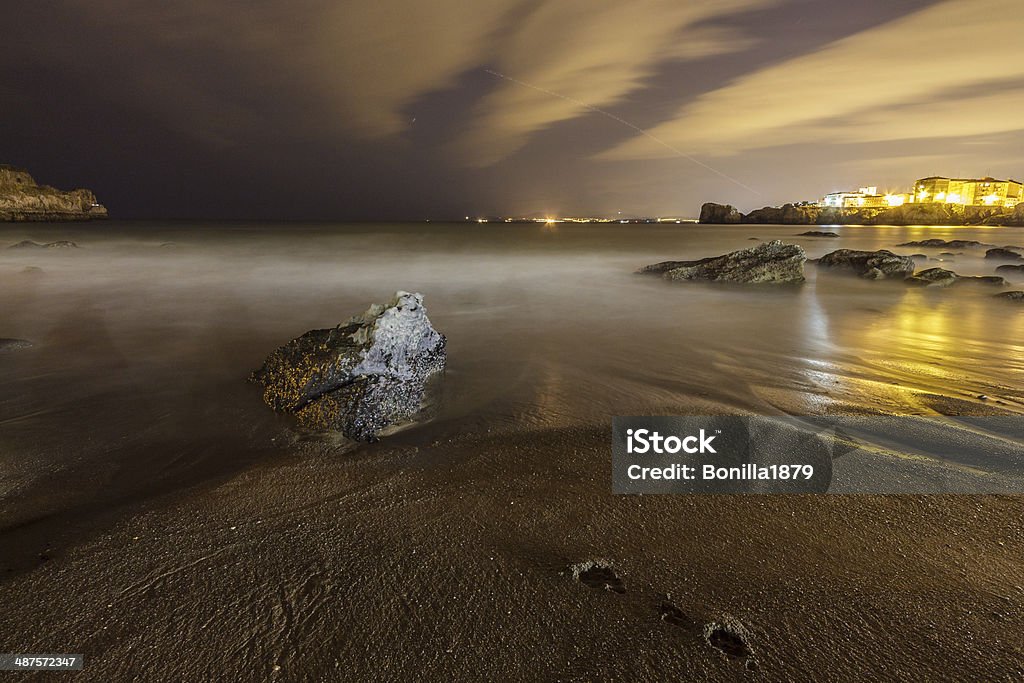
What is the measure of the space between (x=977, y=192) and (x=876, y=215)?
22346 millimetres

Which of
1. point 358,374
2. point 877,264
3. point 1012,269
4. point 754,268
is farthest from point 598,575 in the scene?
point 1012,269

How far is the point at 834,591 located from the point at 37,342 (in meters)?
8.77

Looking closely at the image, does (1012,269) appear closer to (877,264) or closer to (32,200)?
(877,264)

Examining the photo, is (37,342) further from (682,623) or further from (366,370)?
(682,623)

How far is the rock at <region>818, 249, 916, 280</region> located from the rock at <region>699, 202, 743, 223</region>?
102 metres

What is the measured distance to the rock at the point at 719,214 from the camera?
108 metres

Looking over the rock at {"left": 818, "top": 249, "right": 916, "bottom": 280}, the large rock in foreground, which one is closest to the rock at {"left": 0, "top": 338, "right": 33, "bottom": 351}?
the large rock in foreground

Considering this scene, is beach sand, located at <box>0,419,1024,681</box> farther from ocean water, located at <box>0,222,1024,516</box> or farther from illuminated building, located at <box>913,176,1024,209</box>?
illuminated building, located at <box>913,176,1024,209</box>

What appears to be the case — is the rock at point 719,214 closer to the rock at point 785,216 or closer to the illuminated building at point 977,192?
the rock at point 785,216

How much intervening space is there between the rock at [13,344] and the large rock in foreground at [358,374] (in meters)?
3.85

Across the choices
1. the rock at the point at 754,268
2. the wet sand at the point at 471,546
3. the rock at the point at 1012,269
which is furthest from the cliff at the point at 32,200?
the rock at the point at 1012,269

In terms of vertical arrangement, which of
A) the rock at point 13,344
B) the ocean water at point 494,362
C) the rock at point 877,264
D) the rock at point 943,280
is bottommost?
the ocean water at point 494,362

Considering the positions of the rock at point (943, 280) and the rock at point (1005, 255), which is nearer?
the rock at point (943, 280)

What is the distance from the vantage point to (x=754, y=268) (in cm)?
1270
